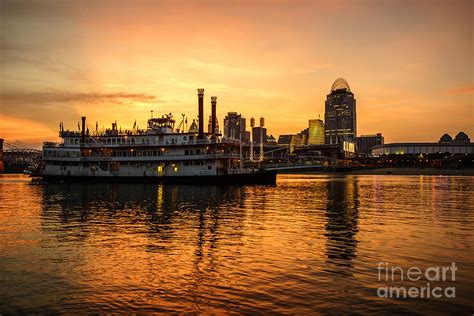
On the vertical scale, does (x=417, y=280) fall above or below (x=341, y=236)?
below

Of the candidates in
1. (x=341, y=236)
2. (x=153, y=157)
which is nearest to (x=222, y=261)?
(x=341, y=236)

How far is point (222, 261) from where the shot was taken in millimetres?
16328

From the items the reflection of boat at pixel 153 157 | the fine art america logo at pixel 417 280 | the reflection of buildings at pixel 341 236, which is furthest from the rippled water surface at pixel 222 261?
the reflection of boat at pixel 153 157

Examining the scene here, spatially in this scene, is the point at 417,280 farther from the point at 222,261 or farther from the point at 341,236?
the point at 341,236

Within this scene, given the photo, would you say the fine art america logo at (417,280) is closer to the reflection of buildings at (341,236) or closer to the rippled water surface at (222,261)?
the rippled water surface at (222,261)

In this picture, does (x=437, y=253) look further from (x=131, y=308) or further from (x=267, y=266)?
(x=131, y=308)

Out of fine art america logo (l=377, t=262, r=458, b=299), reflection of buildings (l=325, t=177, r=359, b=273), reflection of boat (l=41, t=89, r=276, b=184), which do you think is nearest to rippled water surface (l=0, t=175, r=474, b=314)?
reflection of buildings (l=325, t=177, r=359, b=273)

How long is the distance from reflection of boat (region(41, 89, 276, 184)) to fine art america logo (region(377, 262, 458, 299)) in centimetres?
5589

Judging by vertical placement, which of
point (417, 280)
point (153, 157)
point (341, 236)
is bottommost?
point (417, 280)

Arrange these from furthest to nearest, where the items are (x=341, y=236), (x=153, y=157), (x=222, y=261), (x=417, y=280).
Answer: (x=153, y=157), (x=341, y=236), (x=222, y=261), (x=417, y=280)

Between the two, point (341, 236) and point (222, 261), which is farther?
point (341, 236)

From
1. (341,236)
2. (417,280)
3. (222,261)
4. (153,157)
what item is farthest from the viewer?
(153,157)

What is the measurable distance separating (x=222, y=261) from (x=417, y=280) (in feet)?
24.1

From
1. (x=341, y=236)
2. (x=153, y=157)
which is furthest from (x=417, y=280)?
(x=153, y=157)
